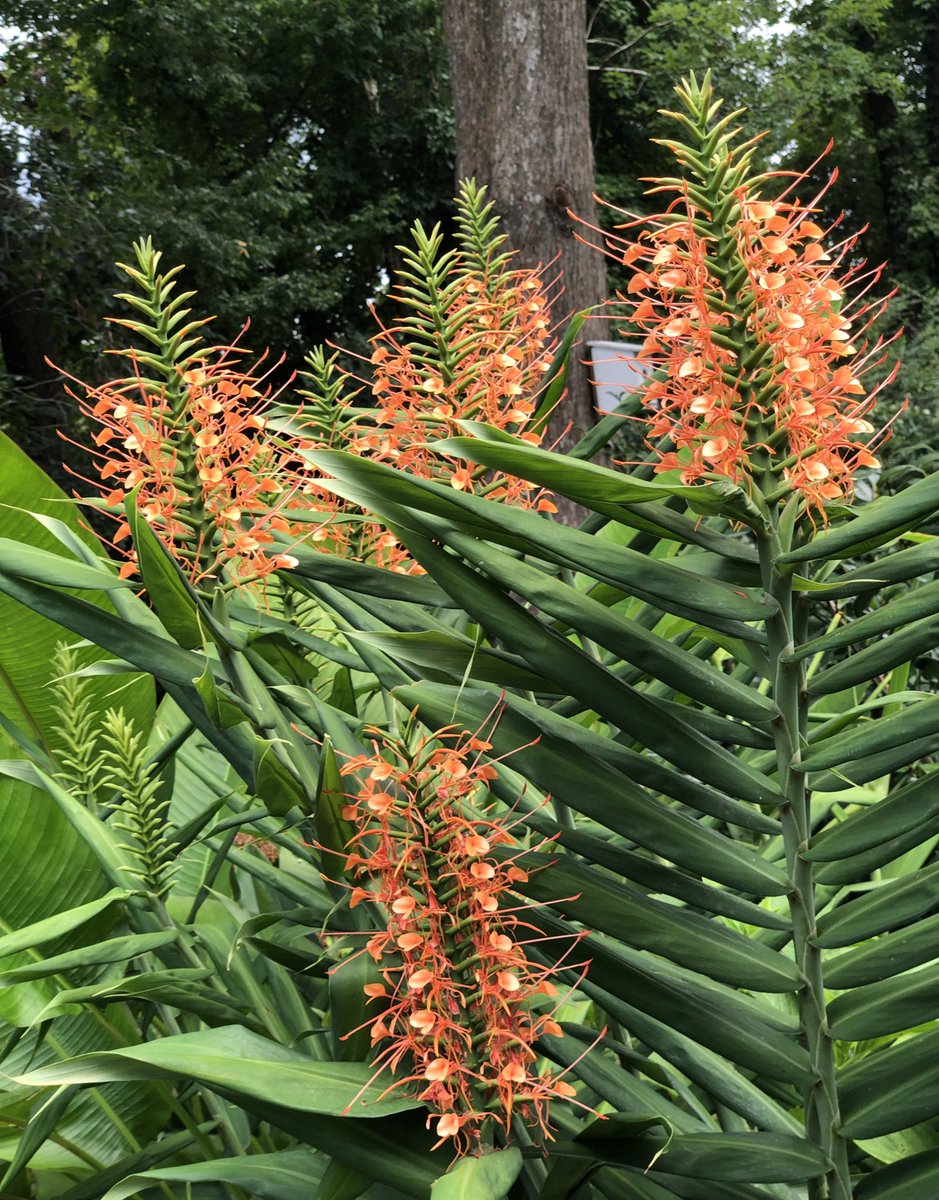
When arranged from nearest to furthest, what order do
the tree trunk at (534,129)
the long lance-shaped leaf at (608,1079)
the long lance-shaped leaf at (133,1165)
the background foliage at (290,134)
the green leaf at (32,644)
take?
the long lance-shaped leaf at (608,1079) < the long lance-shaped leaf at (133,1165) < the green leaf at (32,644) < the tree trunk at (534,129) < the background foliage at (290,134)

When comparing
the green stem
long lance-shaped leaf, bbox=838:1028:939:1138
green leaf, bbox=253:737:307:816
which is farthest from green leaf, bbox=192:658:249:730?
long lance-shaped leaf, bbox=838:1028:939:1138

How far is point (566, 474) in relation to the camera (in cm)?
Answer: 65

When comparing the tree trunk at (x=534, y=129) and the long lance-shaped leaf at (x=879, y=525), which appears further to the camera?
the tree trunk at (x=534, y=129)

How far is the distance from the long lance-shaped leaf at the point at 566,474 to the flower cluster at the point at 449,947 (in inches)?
6.6

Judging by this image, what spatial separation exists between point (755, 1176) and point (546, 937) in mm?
199

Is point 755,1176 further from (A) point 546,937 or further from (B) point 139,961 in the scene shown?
(B) point 139,961

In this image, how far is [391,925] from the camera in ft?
2.37

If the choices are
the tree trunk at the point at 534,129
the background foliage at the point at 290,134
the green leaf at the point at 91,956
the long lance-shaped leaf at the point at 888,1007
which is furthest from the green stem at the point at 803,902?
the background foliage at the point at 290,134

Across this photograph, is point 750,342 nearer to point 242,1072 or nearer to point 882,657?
point 882,657

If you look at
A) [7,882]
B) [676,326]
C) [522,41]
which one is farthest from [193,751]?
[522,41]

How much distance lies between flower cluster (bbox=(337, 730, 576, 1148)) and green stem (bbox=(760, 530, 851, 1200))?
0.56 ft

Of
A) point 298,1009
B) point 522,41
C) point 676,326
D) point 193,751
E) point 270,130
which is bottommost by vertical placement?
point 298,1009

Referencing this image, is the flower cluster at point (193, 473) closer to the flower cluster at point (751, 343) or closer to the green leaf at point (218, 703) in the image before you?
the green leaf at point (218, 703)

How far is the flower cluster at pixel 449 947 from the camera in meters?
0.69
